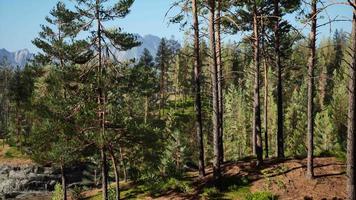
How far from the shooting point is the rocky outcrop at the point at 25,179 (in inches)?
1984

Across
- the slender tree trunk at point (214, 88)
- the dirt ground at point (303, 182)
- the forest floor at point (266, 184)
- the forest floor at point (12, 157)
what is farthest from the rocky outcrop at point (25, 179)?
the dirt ground at point (303, 182)

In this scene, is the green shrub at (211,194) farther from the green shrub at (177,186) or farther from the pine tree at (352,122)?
the pine tree at (352,122)

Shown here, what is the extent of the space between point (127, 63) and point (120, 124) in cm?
337

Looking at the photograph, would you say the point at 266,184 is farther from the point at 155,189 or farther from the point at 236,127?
the point at 236,127

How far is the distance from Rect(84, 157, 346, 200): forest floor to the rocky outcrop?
31025mm

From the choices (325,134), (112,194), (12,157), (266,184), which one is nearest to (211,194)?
(266,184)

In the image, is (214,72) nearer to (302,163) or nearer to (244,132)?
(302,163)

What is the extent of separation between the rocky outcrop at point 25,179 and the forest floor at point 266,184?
102 feet

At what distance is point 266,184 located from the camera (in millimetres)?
18797

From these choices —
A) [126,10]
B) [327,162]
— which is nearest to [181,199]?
[327,162]

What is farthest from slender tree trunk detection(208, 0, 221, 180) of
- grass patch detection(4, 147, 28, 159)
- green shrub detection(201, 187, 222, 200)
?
grass patch detection(4, 147, 28, 159)

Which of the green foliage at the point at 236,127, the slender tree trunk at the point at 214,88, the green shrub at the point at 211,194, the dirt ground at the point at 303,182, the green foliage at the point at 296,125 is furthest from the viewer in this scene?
the green foliage at the point at 236,127

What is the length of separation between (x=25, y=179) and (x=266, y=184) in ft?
145

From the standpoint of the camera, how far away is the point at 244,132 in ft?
201
